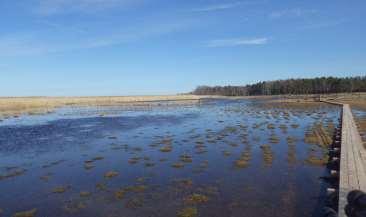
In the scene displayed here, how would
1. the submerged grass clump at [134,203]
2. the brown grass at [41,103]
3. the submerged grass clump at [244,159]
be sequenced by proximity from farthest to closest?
the brown grass at [41,103] < the submerged grass clump at [244,159] < the submerged grass clump at [134,203]

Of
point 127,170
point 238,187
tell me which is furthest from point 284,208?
point 127,170

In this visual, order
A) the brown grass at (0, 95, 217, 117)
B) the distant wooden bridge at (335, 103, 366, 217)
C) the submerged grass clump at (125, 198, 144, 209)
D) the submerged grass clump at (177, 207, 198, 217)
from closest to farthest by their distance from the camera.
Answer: the distant wooden bridge at (335, 103, 366, 217), the submerged grass clump at (177, 207, 198, 217), the submerged grass clump at (125, 198, 144, 209), the brown grass at (0, 95, 217, 117)

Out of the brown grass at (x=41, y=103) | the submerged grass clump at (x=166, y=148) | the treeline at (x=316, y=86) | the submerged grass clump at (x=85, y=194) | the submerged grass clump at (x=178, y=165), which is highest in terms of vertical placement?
the treeline at (x=316, y=86)

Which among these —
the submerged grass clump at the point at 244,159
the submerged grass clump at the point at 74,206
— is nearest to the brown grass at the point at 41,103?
the submerged grass clump at the point at 244,159

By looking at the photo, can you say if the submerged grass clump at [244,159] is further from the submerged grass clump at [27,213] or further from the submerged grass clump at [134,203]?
the submerged grass clump at [27,213]

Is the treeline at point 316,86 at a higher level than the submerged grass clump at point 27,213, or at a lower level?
higher

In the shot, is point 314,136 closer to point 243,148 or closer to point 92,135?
point 243,148

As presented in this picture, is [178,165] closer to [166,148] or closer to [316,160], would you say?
[166,148]

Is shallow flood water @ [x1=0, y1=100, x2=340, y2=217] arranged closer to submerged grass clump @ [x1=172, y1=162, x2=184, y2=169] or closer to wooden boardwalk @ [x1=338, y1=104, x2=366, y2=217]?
submerged grass clump @ [x1=172, y1=162, x2=184, y2=169]

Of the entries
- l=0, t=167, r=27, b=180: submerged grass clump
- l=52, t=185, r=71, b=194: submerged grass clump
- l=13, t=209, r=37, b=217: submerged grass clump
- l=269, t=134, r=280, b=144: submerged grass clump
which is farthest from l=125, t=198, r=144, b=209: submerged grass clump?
l=269, t=134, r=280, b=144: submerged grass clump

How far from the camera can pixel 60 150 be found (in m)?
22.6

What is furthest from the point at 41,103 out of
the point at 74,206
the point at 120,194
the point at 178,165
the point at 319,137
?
the point at 74,206

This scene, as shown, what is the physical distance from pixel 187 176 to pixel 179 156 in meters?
4.66

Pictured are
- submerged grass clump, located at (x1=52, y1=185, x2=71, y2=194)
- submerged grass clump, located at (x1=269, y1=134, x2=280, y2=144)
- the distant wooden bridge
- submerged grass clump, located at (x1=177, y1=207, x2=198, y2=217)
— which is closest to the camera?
the distant wooden bridge
